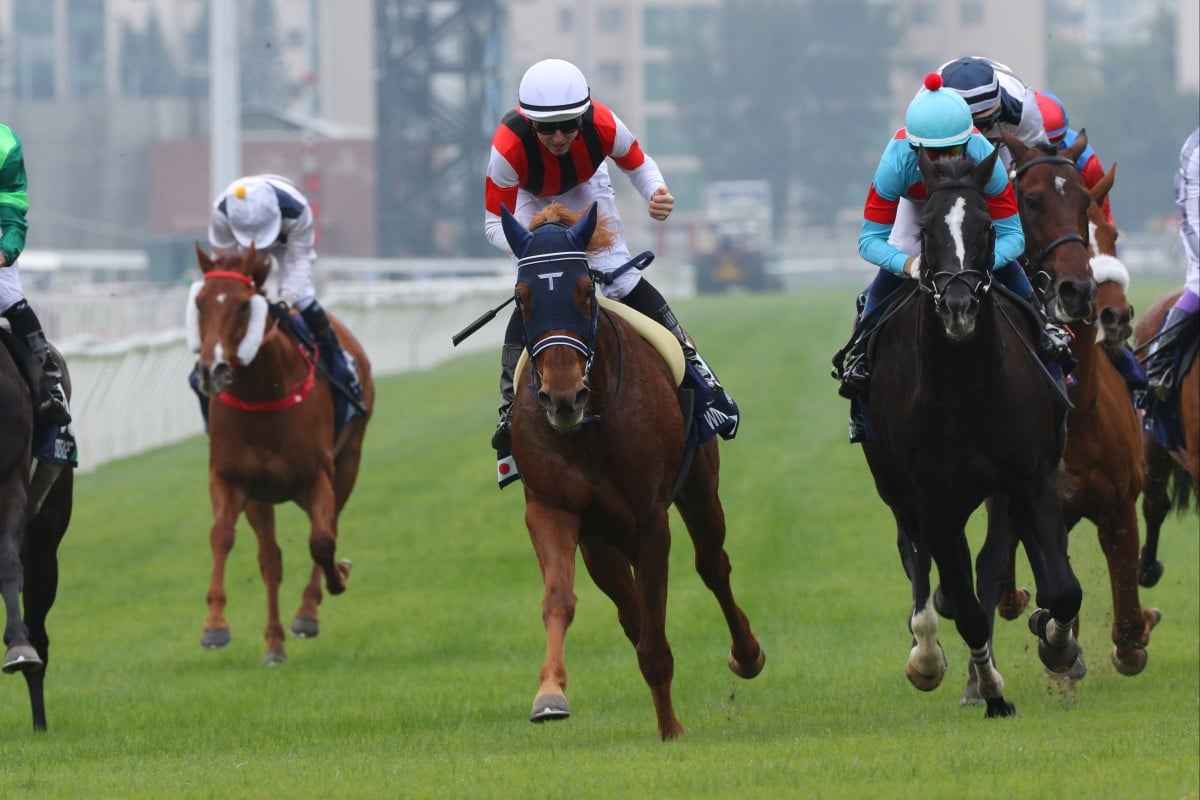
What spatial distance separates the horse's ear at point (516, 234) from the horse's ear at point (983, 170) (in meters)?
1.53

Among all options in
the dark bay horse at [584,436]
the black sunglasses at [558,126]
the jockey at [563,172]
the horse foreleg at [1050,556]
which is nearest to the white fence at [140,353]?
the jockey at [563,172]

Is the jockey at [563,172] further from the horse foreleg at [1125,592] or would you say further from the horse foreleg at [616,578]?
the horse foreleg at [1125,592]

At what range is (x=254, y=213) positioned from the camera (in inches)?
452

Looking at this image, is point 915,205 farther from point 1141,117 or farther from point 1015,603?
point 1141,117

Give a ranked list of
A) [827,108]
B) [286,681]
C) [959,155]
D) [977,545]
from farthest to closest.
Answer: [827,108], [977,545], [286,681], [959,155]

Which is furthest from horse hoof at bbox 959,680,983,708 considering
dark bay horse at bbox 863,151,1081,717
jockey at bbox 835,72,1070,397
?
jockey at bbox 835,72,1070,397

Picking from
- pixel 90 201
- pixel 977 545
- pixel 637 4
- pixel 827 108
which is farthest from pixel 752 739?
pixel 637 4

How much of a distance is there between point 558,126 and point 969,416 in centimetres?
183

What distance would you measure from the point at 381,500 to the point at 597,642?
238 inches

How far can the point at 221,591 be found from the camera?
35.4ft

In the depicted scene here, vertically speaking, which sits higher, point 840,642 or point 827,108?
point 840,642

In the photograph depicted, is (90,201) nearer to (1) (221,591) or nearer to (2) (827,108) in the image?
(2) (827,108)

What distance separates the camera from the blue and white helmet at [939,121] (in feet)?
24.0

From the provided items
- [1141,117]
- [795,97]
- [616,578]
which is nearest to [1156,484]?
[616,578]
